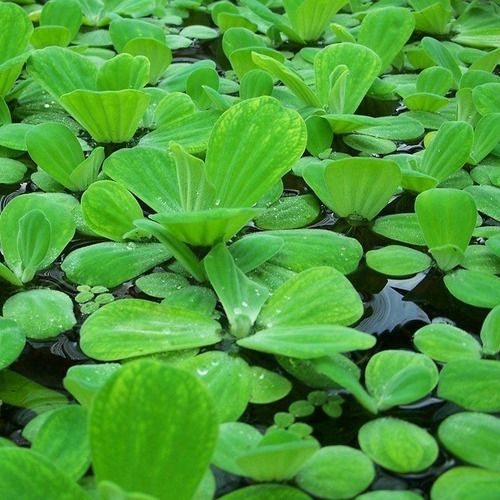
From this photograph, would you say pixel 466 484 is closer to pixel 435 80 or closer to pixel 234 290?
pixel 234 290

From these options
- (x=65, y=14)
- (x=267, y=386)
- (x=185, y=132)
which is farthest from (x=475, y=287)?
(x=65, y=14)

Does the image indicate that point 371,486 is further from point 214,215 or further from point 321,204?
point 321,204

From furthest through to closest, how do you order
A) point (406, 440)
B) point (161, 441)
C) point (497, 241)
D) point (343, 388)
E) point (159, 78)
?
point (159, 78) < point (497, 241) < point (343, 388) < point (406, 440) < point (161, 441)

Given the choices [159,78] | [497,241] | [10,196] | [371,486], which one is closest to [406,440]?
[371,486]

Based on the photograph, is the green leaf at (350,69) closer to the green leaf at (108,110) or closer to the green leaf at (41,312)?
the green leaf at (108,110)

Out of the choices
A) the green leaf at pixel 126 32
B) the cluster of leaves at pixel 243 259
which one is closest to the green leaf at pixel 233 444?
the cluster of leaves at pixel 243 259

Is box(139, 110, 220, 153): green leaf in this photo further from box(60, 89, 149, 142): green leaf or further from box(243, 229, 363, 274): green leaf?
box(243, 229, 363, 274): green leaf
